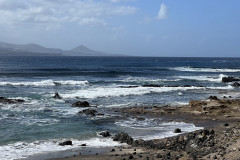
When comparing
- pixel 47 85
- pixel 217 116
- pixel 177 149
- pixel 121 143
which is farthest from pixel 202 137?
pixel 47 85

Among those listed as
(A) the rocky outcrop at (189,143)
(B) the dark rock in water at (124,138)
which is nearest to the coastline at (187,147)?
(A) the rocky outcrop at (189,143)

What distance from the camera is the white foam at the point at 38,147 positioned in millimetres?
12242

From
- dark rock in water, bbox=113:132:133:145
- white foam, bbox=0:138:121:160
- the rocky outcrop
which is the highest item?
the rocky outcrop

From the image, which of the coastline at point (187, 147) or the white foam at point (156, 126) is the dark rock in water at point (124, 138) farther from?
the white foam at point (156, 126)

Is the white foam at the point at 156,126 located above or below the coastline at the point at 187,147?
below

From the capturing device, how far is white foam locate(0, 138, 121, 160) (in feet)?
40.2

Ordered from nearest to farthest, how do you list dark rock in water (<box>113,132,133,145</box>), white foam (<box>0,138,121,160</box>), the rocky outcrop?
the rocky outcrop < white foam (<box>0,138,121,160</box>) < dark rock in water (<box>113,132,133,145</box>)

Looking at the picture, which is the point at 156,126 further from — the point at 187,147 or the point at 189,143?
the point at 187,147

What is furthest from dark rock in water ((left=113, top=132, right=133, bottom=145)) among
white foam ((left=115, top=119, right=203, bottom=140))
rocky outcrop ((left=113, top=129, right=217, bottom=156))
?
white foam ((left=115, top=119, right=203, bottom=140))

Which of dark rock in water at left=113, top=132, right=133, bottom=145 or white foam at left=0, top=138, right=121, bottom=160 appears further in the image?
dark rock in water at left=113, top=132, right=133, bottom=145

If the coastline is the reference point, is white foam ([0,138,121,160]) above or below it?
below

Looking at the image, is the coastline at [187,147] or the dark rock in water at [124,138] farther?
the dark rock in water at [124,138]

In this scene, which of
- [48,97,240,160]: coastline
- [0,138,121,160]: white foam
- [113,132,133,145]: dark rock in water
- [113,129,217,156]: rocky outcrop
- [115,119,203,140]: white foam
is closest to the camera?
[48,97,240,160]: coastline

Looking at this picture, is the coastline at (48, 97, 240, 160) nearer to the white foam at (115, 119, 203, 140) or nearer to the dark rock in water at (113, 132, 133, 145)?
the dark rock in water at (113, 132, 133, 145)
